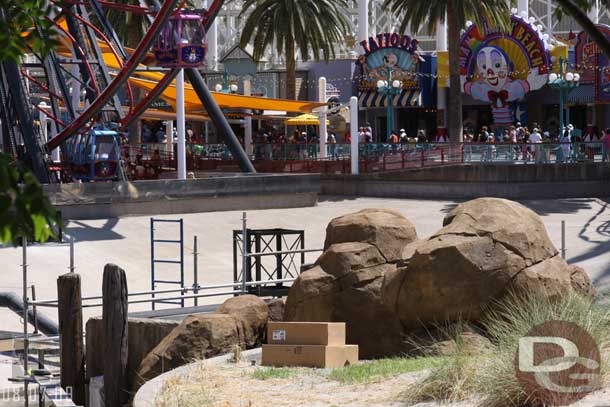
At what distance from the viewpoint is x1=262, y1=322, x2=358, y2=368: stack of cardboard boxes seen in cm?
1505

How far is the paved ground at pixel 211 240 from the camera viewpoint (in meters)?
27.8

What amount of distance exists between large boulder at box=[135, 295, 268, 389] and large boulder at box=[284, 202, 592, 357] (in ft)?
1.97

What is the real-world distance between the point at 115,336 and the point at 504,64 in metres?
44.3

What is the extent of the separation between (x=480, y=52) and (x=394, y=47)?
5.46 meters

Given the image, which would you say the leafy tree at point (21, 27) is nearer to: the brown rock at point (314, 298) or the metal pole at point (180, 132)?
the brown rock at point (314, 298)

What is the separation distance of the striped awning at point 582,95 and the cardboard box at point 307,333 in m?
47.8

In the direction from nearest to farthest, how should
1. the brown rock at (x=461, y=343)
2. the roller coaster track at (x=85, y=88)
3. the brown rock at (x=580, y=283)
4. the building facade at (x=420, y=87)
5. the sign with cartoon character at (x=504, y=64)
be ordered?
the brown rock at (x=461, y=343) < the brown rock at (x=580, y=283) < the roller coaster track at (x=85, y=88) < the sign with cartoon character at (x=504, y=64) < the building facade at (x=420, y=87)

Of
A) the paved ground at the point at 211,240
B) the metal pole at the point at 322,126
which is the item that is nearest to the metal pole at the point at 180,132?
the paved ground at the point at 211,240

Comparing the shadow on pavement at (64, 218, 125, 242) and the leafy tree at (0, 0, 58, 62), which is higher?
the leafy tree at (0, 0, 58, 62)

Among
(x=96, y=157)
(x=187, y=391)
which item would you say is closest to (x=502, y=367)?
(x=187, y=391)

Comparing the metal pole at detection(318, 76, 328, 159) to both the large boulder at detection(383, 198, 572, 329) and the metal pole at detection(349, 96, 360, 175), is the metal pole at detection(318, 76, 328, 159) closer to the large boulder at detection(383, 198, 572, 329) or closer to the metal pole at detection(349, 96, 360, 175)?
the metal pole at detection(349, 96, 360, 175)

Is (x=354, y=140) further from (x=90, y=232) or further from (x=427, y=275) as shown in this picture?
(x=427, y=275)

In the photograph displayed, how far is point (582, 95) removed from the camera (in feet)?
202

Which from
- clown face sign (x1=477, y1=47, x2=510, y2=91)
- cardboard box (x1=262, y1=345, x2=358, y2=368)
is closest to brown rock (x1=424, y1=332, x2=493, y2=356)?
cardboard box (x1=262, y1=345, x2=358, y2=368)
